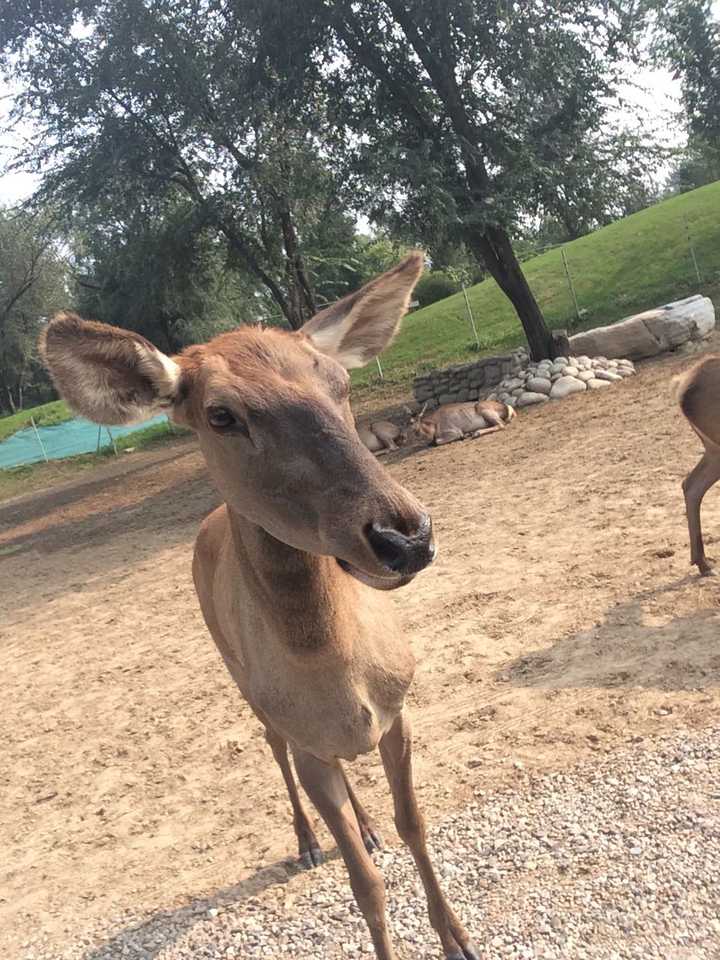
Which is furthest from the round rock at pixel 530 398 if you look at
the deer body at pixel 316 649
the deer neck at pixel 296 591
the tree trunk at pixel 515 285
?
the deer neck at pixel 296 591

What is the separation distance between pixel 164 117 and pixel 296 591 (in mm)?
17617

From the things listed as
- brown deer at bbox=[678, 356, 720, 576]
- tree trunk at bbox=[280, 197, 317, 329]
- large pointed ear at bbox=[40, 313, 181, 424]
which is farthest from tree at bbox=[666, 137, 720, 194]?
large pointed ear at bbox=[40, 313, 181, 424]

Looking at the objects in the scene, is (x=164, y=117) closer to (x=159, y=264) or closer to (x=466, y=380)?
(x=159, y=264)

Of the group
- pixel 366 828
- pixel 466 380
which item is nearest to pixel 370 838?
pixel 366 828

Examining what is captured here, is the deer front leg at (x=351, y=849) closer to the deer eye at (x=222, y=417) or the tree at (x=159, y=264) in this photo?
the deer eye at (x=222, y=417)

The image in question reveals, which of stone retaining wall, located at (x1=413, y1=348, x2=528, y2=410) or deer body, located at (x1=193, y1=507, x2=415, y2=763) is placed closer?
deer body, located at (x1=193, y1=507, x2=415, y2=763)

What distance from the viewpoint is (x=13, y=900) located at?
420cm

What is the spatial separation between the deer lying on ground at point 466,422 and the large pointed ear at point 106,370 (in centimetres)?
1119

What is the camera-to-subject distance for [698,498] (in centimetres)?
574

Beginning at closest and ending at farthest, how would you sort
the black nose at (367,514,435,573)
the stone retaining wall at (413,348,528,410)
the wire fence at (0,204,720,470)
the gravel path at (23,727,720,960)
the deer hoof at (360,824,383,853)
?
the black nose at (367,514,435,573) < the gravel path at (23,727,720,960) < the deer hoof at (360,824,383,853) < the stone retaining wall at (413,348,528,410) < the wire fence at (0,204,720,470)

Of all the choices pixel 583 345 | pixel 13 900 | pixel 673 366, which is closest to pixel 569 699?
pixel 13 900

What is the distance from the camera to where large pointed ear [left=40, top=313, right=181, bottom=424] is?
2605mm

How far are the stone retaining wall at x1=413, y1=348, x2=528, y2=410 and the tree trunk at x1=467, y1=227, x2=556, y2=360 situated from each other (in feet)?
1.57

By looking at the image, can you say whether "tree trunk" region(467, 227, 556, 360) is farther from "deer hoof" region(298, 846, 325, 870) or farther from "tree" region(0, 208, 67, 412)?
"tree" region(0, 208, 67, 412)
